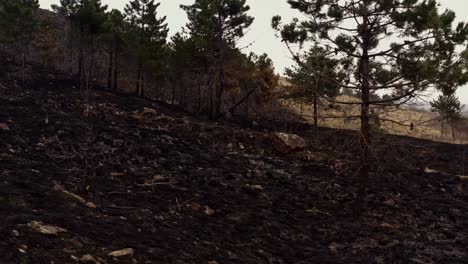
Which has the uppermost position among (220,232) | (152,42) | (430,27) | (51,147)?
(152,42)

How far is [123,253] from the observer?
18.1 ft

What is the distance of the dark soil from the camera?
20.5 ft

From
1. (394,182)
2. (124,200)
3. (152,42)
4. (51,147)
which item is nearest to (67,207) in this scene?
(124,200)

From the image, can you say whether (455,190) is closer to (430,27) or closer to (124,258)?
(430,27)

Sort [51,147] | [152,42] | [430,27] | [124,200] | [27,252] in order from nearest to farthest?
[27,252] → [124,200] → [430,27] → [51,147] → [152,42]

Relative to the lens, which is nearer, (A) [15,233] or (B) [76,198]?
(A) [15,233]

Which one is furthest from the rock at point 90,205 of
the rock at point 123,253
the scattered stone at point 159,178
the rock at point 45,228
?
the scattered stone at point 159,178

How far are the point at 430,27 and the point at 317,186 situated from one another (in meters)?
6.59

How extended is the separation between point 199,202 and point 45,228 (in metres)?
4.39

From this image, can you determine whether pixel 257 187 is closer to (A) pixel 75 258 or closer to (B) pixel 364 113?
(B) pixel 364 113

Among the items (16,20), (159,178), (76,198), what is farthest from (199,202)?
(16,20)

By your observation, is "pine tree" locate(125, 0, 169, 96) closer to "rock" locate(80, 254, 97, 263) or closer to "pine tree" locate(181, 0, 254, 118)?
"pine tree" locate(181, 0, 254, 118)

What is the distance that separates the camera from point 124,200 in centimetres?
849

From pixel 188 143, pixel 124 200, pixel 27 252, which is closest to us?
pixel 27 252
